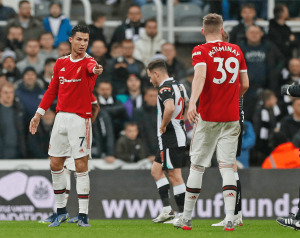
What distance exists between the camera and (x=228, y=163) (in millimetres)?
6008

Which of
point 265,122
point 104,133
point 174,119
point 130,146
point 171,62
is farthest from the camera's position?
point 171,62

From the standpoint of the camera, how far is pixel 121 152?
10.2 meters

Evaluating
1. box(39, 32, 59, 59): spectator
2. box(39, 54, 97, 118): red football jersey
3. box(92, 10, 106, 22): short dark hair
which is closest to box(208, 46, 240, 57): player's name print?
box(39, 54, 97, 118): red football jersey

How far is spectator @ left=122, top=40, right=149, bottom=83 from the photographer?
11375mm

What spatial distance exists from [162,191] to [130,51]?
429 cm

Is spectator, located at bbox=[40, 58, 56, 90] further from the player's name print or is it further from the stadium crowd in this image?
the player's name print

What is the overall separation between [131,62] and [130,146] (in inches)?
85.1

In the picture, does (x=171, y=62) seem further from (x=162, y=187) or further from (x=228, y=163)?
(x=228, y=163)

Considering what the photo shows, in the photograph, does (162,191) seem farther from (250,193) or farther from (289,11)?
(289,11)

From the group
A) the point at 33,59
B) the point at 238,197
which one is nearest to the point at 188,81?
the point at 33,59

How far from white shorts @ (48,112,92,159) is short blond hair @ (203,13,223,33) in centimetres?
188

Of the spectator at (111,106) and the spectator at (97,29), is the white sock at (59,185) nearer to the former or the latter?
the spectator at (111,106)

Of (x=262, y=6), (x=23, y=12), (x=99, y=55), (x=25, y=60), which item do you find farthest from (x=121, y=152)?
(x=262, y=6)

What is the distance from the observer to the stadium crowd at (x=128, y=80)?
10.3 m
